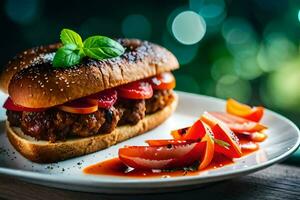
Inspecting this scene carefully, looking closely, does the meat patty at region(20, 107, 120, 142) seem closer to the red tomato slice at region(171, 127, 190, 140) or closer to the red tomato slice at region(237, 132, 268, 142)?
the red tomato slice at region(171, 127, 190, 140)

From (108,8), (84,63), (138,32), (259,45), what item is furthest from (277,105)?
(84,63)

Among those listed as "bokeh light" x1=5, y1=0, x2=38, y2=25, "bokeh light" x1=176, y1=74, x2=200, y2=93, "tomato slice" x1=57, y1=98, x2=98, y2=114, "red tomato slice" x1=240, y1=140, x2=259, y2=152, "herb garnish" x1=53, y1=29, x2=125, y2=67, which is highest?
"herb garnish" x1=53, y1=29, x2=125, y2=67

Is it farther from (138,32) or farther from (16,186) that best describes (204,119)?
(138,32)

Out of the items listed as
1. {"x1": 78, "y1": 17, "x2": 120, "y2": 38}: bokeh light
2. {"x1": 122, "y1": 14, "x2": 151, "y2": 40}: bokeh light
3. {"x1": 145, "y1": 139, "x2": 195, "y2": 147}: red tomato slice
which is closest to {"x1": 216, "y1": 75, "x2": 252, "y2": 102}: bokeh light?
{"x1": 122, "y1": 14, "x2": 151, "y2": 40}: bokeh light

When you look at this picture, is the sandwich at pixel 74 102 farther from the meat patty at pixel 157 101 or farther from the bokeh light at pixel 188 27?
the bokeh light at pixel 188 27

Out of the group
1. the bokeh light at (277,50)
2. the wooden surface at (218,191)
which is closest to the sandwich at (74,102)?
the wooden surface at (218,191)

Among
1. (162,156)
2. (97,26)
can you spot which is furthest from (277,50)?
(162,156)
